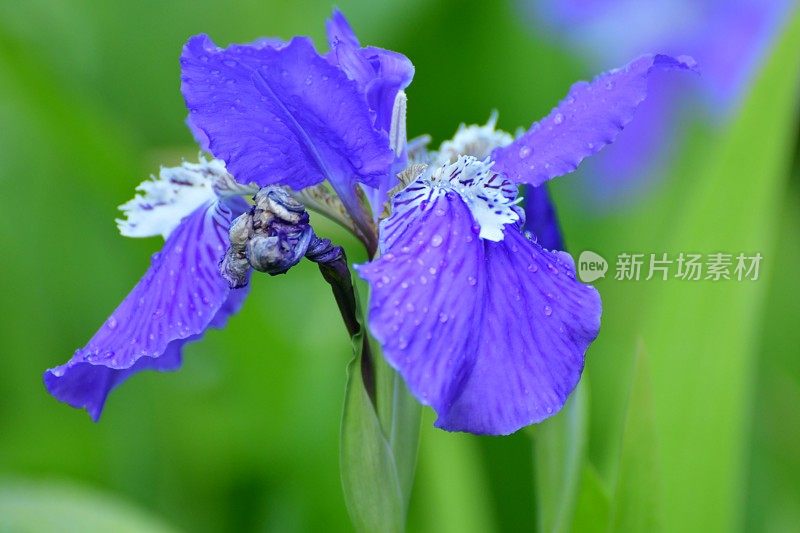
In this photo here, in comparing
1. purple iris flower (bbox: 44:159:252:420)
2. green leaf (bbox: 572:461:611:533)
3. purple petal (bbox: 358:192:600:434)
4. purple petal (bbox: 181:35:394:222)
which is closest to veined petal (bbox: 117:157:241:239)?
purple iris flower (bbox: 44:159:252:420)

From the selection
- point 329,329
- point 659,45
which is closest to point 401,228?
point 329,329

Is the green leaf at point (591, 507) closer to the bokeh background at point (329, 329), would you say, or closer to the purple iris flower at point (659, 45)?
the bokeh background at point (329, 329)

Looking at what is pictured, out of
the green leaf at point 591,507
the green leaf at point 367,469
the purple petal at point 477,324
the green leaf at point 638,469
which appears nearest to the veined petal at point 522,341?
the purple petal at point 477,324

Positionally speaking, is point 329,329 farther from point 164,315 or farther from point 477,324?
point 477,324

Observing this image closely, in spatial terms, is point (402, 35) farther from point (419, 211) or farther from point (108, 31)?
point (419, 211)

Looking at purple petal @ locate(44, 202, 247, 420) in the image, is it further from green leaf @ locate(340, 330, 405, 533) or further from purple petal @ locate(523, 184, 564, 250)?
purple petal @ locate(523, 184, 564, 250)

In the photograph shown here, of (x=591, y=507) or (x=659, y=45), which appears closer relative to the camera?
(x=591, y=507)
